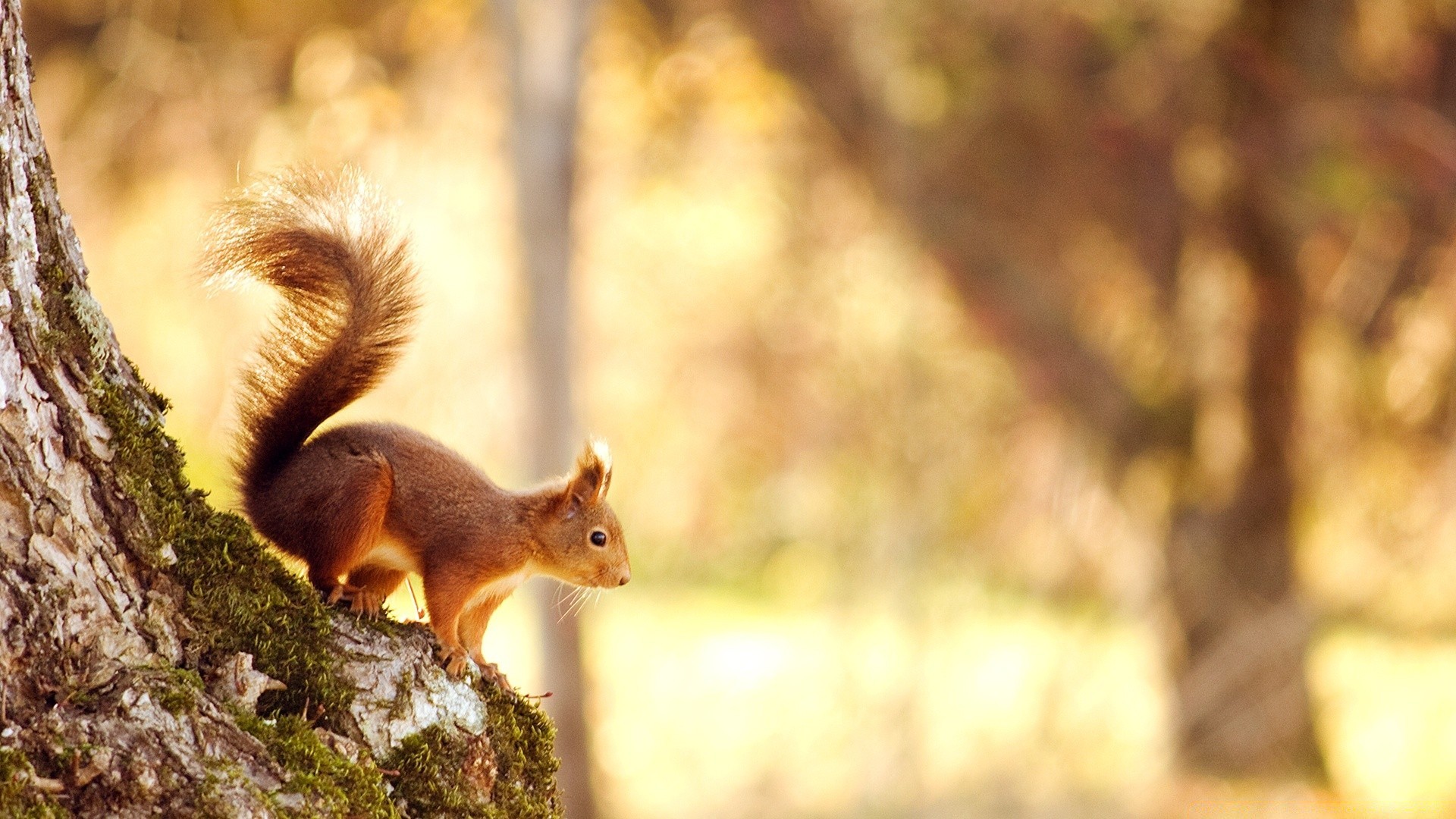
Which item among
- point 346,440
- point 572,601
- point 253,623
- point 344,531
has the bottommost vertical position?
point 253,623

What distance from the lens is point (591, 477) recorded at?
5.46ft

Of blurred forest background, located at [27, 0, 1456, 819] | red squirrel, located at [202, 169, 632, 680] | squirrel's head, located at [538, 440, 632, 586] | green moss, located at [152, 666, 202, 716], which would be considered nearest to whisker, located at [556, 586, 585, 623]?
squirrel's head, located at [538, 440, 632, 586]

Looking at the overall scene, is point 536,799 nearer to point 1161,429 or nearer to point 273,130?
point 273,130

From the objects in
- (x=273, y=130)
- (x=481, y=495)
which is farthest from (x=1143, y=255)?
(x=481, y=495)

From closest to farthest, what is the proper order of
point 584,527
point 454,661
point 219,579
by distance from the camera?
point 219,579
point 454,661
point 584,527

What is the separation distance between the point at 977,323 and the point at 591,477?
3.63m

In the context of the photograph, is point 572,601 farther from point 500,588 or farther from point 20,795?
point 20,795

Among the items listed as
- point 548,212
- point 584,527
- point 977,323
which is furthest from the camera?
point 977,323

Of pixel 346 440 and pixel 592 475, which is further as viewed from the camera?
pixel 592 475

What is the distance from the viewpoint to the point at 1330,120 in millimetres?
4512

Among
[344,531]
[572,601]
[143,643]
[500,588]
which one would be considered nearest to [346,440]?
[344,531]

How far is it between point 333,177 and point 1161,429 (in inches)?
165

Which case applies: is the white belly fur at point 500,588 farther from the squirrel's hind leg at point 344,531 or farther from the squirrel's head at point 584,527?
the squirrel's hind leg at point 344,531

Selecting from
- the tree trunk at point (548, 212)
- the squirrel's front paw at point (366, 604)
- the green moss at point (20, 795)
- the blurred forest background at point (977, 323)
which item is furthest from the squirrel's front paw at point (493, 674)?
the blurred forest background at point (977, 323)
